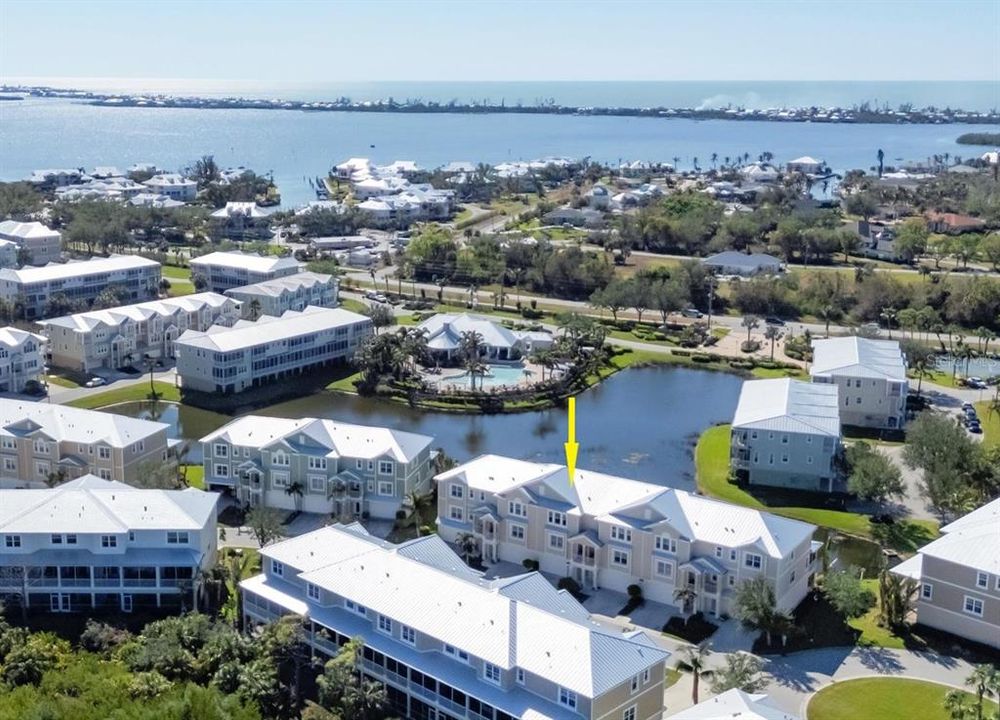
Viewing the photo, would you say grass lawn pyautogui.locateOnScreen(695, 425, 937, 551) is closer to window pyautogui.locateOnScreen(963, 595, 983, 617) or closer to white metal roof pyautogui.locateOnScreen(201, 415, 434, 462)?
window pyautogui.locateOnScreen(963, 595, 983, 617)

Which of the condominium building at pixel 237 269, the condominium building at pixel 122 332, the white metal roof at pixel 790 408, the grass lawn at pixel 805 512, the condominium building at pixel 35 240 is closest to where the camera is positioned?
the grass lawn at pixel 805 512

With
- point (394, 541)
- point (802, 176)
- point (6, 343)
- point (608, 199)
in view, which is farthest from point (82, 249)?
point (802, 176)

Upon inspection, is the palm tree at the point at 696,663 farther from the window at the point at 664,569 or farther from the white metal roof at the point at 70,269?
the white metal roof at the point at 70,269

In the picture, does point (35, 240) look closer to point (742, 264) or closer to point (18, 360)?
point (18, 360)

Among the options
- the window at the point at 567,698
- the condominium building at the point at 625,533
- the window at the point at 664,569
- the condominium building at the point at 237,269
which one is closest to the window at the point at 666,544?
the condominium building at the point at 625,533

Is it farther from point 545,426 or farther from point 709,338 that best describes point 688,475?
point 709,338

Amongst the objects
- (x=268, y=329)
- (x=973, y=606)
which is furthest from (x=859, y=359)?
(x=268, y=329)

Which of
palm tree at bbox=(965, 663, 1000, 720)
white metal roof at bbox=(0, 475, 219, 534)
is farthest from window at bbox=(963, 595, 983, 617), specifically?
white metal roof at bbox=(0, 475, 219, 534)
